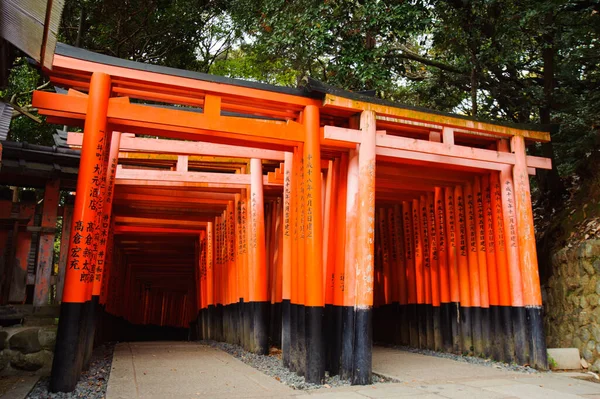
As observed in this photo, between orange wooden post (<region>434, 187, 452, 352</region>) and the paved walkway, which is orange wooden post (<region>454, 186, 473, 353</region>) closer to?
orange wooden post (<region>434, 187, 452, 352</region>)

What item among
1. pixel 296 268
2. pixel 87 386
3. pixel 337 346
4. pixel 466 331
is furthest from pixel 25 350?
pixel 466 331

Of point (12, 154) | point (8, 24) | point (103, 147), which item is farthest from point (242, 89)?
point (12, 154)

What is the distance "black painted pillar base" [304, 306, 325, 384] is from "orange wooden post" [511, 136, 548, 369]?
3392 mm

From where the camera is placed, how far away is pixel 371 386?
19.1ft

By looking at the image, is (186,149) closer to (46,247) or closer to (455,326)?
(46,247)

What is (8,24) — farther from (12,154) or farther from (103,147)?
(12,154)

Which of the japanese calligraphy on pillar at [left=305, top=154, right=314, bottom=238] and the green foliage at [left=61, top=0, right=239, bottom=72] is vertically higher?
the green foliage at [left=61, top=0, right=239, bottom=72]

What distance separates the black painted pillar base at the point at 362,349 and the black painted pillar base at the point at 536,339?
110 inches

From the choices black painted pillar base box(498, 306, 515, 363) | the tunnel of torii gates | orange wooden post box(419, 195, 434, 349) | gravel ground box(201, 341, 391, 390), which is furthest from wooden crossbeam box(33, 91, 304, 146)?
orange wooden post box(419, 195, 434, 349)

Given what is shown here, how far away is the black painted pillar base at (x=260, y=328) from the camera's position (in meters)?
9.23

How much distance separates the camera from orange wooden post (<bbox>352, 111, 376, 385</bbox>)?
19.8 feet

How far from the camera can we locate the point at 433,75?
14.0 m

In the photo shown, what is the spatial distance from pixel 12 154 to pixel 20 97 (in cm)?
507

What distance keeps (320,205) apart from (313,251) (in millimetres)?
691
